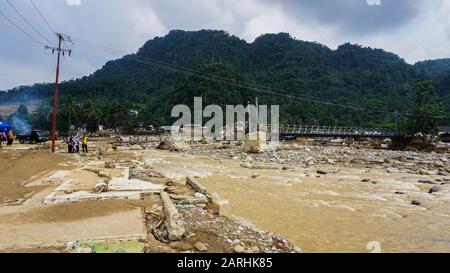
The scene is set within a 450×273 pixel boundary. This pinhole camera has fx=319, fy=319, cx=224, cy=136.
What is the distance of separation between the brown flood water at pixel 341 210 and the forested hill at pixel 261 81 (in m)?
55.8

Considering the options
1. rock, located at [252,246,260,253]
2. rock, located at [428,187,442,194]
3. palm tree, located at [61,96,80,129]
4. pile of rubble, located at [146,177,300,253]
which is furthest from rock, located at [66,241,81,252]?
palm tree, located at [61,96,80,129]

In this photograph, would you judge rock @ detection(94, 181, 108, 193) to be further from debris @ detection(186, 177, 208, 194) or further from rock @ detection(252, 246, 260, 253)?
rock @ detection(252, 246, 260, 253)

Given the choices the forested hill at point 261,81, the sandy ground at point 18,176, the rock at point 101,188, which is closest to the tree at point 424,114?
the forested hill at point 261,81

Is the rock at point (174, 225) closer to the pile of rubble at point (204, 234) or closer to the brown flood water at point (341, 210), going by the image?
the pile of rubble at point (204, 234)

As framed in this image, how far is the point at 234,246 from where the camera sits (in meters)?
5.25

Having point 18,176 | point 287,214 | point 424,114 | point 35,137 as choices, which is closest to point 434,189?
point 287,214

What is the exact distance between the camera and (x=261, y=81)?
354 ft

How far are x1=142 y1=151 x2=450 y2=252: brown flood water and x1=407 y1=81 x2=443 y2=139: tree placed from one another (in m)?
25.3

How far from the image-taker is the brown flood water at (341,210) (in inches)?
269

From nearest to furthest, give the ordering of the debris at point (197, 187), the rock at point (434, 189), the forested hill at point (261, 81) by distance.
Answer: the debris at point (197, 187) → the rock at point (434, 189) → the forested hill at point (261, 81)

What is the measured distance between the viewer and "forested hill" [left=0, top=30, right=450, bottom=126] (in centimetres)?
7988

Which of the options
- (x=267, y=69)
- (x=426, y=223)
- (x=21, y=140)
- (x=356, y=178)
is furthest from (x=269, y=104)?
(x=426, y=223)

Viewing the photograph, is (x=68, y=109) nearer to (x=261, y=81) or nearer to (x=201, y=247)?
(x=261, y=81)
